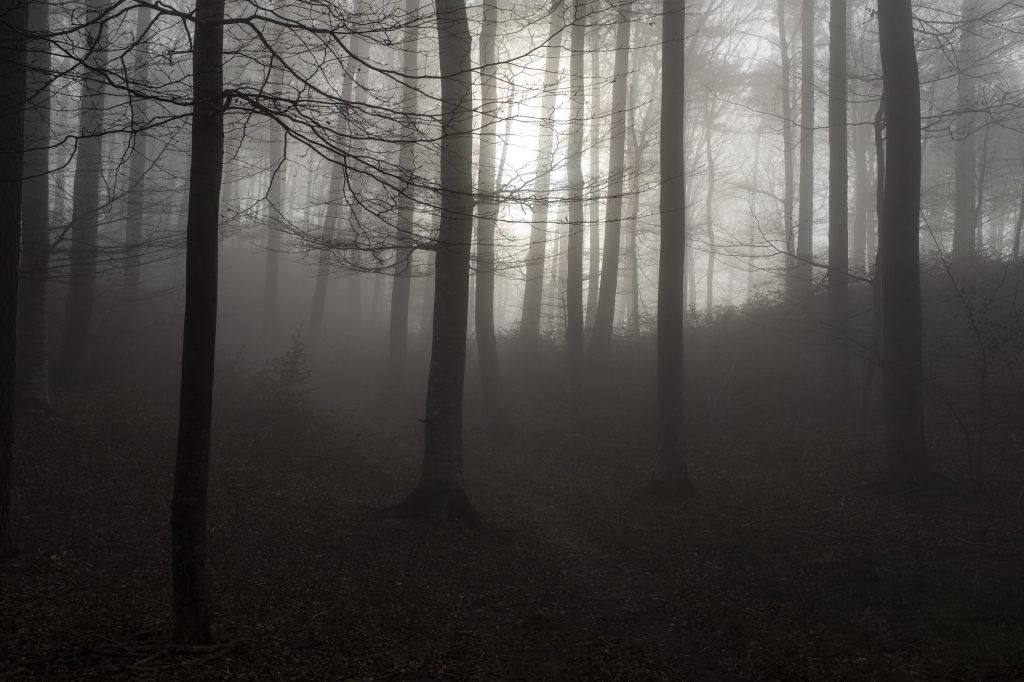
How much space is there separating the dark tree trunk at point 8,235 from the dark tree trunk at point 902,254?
35.7ft

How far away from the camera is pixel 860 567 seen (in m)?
7.41

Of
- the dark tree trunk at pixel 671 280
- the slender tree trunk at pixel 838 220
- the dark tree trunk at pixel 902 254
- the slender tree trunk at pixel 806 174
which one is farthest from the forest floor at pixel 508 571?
the slender tree trunk at pixel 806 174

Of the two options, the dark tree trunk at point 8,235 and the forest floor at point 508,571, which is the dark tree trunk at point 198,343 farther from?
the dark tree trunk at point 8,235

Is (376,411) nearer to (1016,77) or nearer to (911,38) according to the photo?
(911,38)

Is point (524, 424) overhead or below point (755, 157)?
below

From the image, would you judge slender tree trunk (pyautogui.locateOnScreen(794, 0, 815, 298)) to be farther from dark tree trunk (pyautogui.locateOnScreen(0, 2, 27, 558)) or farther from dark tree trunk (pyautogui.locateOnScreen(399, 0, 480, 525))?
dark tree trunk (pyautogui.locateOnScreen(0, 2, 27, 558))

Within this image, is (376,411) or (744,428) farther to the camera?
(376,411)

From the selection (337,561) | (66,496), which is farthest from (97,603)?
(66,496)

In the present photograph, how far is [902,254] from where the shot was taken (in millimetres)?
10312

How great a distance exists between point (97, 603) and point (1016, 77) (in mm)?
31118

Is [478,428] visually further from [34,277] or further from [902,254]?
[902,254]

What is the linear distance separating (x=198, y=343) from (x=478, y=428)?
10.7 meters

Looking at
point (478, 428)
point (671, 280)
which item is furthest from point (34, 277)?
point (671, 280)

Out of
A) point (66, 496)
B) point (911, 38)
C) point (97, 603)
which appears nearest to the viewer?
point (97, 603)
